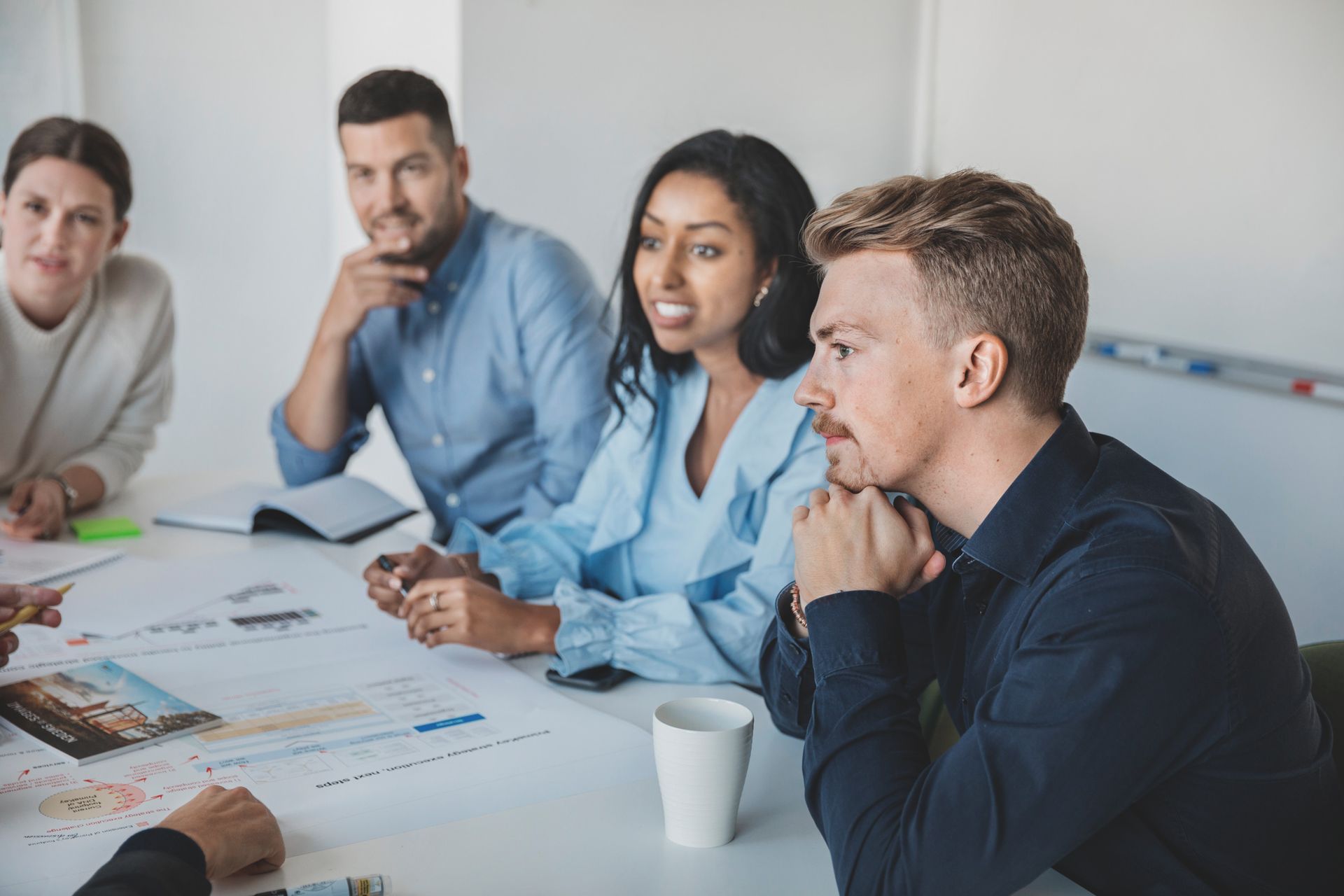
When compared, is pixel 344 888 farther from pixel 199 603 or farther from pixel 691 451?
pixel 691 451

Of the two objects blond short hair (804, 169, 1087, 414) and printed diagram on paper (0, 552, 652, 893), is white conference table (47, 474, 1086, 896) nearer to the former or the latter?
printed diagram on paper (0, 552, 652, 893)

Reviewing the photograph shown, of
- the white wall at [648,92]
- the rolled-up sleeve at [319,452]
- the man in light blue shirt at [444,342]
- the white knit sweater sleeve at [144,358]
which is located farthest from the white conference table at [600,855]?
the white wall at [648,92]

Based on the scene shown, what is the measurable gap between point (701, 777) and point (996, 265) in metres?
0.53

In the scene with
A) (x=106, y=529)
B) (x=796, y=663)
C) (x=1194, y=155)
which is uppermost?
Answer: (x=1194, y=155)

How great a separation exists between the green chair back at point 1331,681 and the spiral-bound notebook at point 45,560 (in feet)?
5.60

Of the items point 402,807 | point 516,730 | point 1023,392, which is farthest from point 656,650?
point 1023,392

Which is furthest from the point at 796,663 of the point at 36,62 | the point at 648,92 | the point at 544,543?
the point at 36,62

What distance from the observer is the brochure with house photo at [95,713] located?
1096 millimetres

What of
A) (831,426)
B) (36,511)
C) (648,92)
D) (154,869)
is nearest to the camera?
(154,869)

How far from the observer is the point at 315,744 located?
1116 mm

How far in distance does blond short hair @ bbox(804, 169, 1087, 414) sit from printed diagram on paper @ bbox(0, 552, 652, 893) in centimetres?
54

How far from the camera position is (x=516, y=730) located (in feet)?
3.83

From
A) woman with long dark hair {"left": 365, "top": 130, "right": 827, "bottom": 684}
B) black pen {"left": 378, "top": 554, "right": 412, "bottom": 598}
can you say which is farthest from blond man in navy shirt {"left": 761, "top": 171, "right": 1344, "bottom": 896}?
black pen {"left": 378, "top": 554, "right": 412, "bottom": 598}

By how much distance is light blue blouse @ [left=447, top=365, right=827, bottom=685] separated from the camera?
4.51ft
